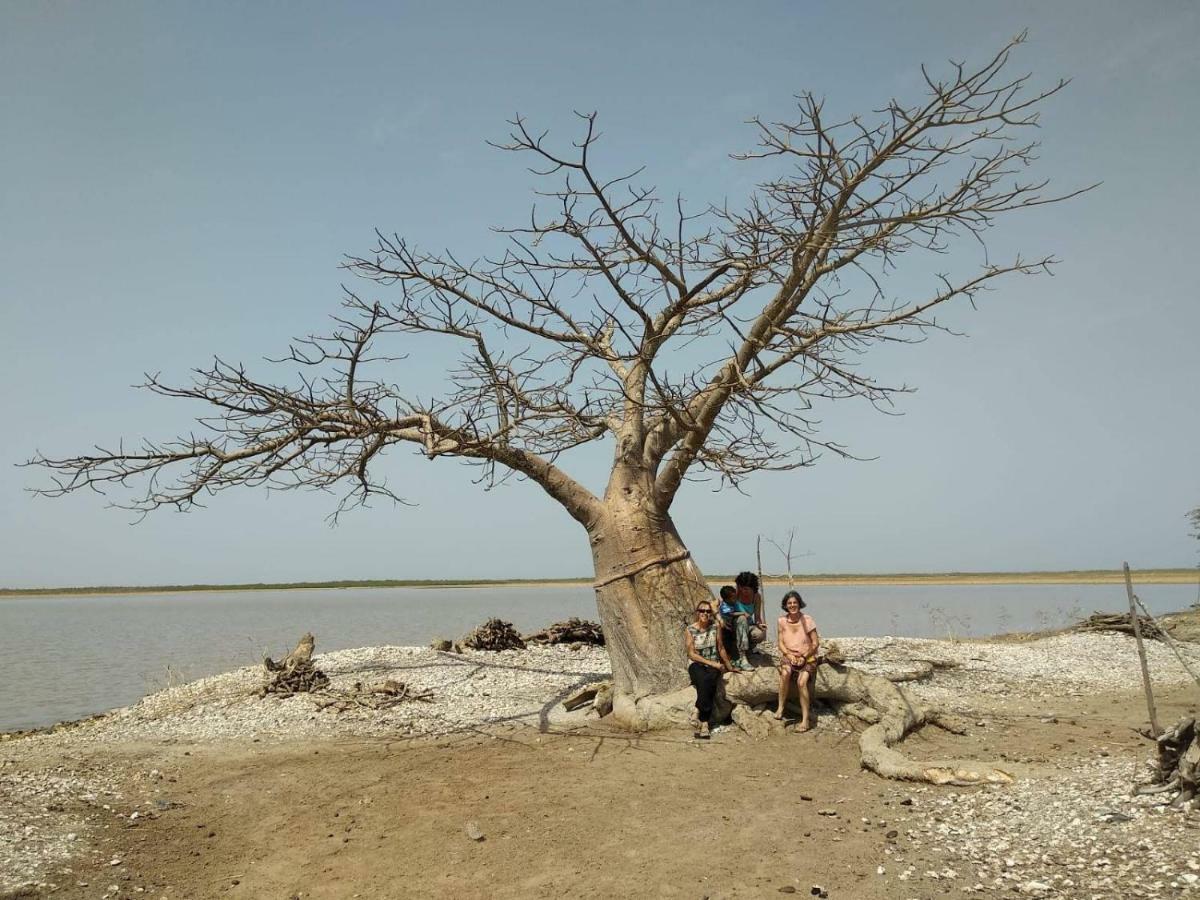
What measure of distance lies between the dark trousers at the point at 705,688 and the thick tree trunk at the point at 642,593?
582 mm

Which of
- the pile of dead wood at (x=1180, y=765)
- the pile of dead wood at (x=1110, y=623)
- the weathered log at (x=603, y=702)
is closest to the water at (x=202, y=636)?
the pile of dead wood at (x=1110, y=623)

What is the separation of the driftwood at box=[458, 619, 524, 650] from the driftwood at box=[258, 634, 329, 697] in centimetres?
277

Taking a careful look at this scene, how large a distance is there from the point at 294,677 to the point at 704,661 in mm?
5214

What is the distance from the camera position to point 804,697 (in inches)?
287

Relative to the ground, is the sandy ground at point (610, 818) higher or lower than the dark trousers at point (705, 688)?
lower

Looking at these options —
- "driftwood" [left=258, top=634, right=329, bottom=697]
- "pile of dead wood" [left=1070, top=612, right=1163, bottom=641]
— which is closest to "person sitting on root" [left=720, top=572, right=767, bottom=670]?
"driftwood" [left=258, top=634, right=329, bottom=697]

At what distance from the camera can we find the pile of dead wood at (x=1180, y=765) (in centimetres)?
436

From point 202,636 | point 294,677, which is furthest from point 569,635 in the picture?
point 202,636

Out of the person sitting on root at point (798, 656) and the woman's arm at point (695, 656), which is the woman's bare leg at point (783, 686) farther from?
the woman's arm at point (695, 656)

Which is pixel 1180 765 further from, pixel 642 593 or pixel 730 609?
pixel 642 593

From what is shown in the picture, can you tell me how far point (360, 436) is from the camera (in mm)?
8414

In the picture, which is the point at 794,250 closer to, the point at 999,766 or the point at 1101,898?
the point at 999,766

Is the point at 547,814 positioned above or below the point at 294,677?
below

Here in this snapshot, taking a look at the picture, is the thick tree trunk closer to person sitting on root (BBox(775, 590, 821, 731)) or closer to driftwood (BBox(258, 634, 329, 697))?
person sitting on root (BBox(775, 590, 821, 731))
